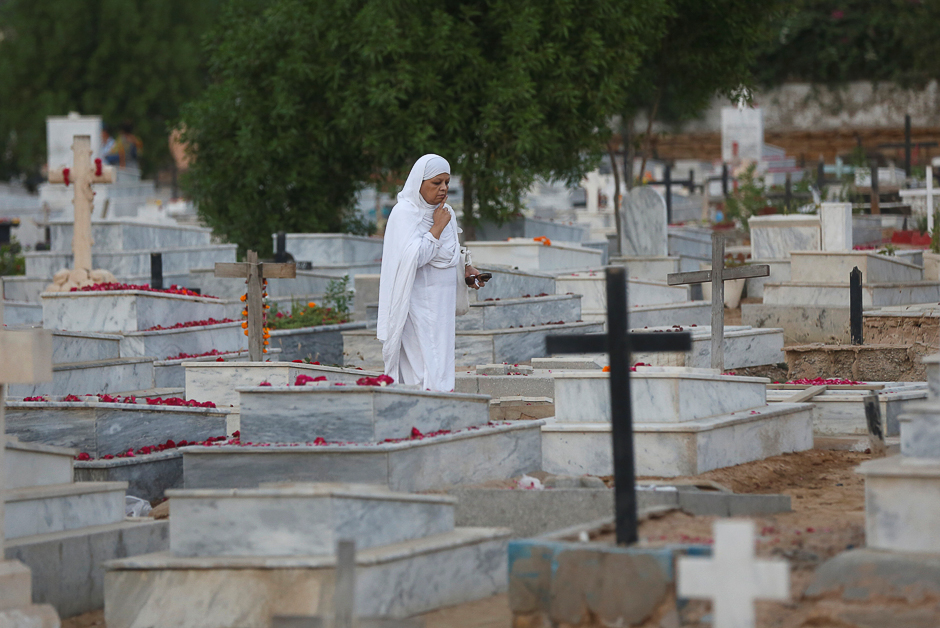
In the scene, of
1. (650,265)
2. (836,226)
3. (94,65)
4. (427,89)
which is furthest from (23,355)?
(94,65)

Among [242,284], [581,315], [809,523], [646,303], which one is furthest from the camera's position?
[242,284]

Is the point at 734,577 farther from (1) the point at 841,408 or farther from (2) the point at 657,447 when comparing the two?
(1) the point at 841,408

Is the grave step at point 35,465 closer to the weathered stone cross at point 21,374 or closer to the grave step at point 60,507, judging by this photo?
the grave step at point 60,507

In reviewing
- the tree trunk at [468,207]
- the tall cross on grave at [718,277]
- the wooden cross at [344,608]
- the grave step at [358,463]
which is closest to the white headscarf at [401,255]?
the grave step at [358,463]

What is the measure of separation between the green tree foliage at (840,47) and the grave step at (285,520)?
117ft

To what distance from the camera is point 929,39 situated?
37.7 meters

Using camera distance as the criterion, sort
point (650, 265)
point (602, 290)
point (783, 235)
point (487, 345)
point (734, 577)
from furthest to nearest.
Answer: point (650, 265)
point (783, 235)
point (602, 290)
point (487, 345)
point (734, 577)

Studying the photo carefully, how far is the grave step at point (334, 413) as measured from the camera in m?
7.18

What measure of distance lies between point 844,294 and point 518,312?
3.56m

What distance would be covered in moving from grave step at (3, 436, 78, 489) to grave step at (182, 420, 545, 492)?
→ 26.4 inches

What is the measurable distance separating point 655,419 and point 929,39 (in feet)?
108

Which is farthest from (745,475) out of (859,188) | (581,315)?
(859,188)

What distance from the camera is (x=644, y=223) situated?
17.5 metres

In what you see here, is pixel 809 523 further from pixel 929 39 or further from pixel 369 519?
pixel 929 39
